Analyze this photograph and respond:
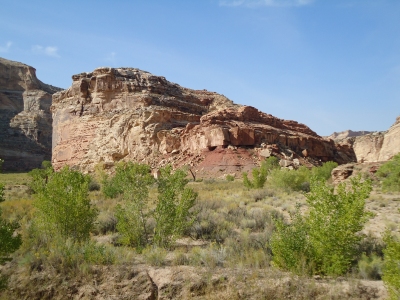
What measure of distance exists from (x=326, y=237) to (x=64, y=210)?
20.5 ft

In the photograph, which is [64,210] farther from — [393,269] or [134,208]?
[393,269]

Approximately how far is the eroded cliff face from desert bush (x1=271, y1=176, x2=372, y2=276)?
28155 mm

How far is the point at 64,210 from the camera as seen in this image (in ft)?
28.2

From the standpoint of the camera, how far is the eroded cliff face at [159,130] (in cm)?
3856

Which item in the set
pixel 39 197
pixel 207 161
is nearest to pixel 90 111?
pixel 207 161

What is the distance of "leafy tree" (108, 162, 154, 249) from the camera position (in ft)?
29.2

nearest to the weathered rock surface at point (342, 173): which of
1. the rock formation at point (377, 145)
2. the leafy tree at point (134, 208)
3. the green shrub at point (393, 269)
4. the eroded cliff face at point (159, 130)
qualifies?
the leafy tree at point (134, 208)

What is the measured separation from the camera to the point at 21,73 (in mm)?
82562

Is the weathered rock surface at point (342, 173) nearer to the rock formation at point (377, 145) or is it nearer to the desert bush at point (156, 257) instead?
the desert bush at point (156, 257)

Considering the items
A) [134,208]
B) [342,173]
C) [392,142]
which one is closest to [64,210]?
[134,208]

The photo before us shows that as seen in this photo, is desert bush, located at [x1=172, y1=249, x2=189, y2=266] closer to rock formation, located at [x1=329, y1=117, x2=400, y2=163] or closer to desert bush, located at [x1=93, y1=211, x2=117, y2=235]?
desert bush, located at [x1=93, y1=211, x2=117, y2=235]

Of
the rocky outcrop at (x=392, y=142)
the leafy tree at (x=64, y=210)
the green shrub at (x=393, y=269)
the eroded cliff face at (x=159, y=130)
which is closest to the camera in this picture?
the green shrub at (x=393, y=269)

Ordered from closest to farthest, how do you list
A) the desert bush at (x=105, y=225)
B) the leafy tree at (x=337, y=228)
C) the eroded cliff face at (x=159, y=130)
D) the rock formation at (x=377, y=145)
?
the leafy tree at (x=337, y=228), the desert bush at (x=105, y=225), the eroded cliff face at (x=159, y=130), the rock formation at (x=377, y=145)

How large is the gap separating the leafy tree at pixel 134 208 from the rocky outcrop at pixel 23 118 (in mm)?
57541
